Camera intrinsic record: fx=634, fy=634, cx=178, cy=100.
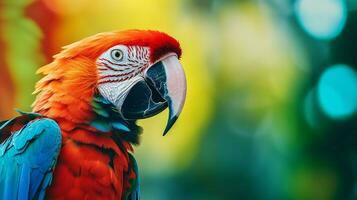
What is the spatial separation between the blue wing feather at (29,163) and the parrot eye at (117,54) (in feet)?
0.70

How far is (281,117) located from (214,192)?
286 millimetres

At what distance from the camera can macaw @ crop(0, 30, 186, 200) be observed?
1.16m

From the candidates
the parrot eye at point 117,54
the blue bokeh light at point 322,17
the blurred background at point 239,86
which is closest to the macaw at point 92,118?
the parrot eye at point 117,54

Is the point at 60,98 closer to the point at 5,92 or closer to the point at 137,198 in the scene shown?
the point at 137,198

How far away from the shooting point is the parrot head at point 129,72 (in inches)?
50.3

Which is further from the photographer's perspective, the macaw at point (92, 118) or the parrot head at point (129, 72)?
the parrot head at point (129, 72)

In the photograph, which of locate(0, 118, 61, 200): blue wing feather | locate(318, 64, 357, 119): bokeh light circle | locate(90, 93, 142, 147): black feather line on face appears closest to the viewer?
locate(0, 118, 61, 200): blue wing feather

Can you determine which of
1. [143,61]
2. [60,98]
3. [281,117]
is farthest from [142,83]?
[281,117]

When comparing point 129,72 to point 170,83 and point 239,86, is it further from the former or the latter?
point 239,86

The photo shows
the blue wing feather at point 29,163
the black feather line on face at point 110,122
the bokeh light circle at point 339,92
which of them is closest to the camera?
the blue wing feather at point 29,163

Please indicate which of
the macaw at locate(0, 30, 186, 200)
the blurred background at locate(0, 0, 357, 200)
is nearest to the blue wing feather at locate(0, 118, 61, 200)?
the macaw at locate(0, 30, 186, 200)

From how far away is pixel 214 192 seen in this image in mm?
1789

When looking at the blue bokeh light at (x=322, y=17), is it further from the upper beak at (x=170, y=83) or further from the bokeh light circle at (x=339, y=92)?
the upper beak at (x=170, y=83)

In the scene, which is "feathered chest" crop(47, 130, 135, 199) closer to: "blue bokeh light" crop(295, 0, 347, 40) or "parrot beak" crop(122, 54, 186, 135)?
"parrot beak" crop(122, 54, 186, 135)
